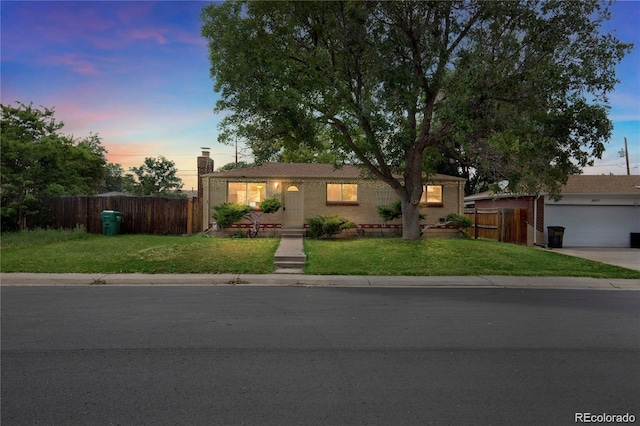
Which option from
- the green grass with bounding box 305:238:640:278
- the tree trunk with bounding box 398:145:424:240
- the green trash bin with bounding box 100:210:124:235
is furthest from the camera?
the green trash bin with bounding box 100:210:124:235

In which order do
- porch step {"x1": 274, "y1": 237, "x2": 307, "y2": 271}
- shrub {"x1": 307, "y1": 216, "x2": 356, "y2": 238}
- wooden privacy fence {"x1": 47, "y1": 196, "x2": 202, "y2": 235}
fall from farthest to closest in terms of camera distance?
wooden privacy fence {"x1": 47, "y1": 196, "x2": 202, "y2": 235}, shrub {"x1": 307, "y1": 216, "x2": 356, "y2": 238}, porch step {"x1": 274, "y1": 237, "x2": 307, "y2": 271}

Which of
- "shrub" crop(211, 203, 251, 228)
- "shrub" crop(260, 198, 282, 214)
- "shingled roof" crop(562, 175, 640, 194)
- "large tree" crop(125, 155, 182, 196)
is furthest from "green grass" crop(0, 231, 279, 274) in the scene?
"large tree" crop(125, 155, 182, 196)

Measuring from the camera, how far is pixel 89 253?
494 inches

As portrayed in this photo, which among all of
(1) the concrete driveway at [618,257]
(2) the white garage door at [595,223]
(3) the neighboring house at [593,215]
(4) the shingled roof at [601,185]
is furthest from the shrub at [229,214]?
(2) the white garage door at [595,223]

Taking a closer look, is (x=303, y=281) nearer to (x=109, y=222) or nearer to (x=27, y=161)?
(x=109, y=222)

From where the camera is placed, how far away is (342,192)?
20.9m

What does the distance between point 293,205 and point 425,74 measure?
960 centimetres

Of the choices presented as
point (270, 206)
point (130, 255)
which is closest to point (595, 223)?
point (270, 206)

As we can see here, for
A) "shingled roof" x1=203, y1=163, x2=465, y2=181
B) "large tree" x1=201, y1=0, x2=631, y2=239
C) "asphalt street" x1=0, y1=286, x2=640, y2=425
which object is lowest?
"asphalt street" x1=0, y1=286, x2=640, y2=425

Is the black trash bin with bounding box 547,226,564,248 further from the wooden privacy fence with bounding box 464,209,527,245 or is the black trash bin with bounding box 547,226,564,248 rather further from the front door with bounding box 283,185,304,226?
the front door with bounding box 283,185,304,226

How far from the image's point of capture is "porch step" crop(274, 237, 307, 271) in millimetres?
11633

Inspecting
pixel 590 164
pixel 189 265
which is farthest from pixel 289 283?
pixel 590 164

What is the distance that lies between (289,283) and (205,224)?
38.3 feet

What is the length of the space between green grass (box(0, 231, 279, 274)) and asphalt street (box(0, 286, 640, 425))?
329cm
